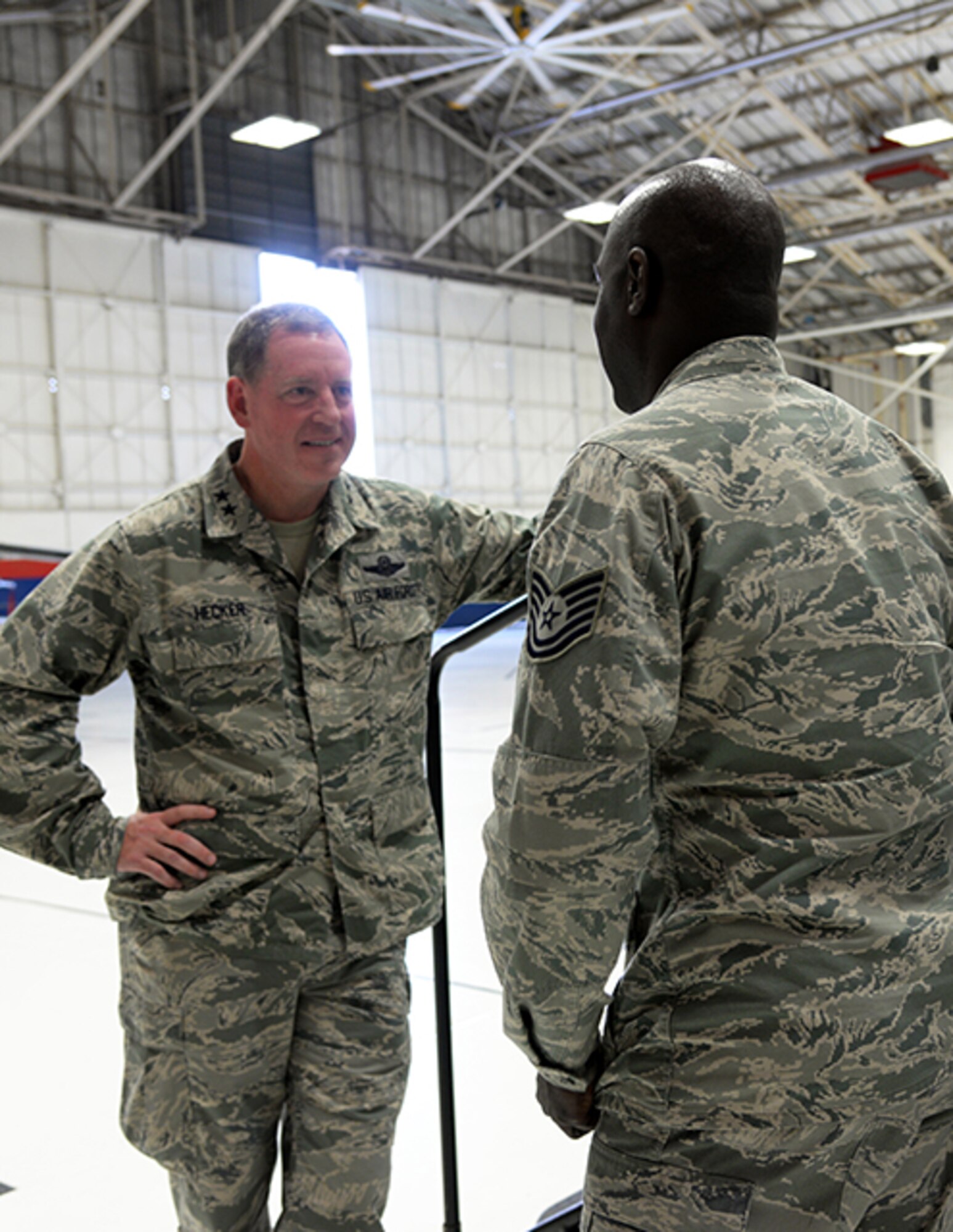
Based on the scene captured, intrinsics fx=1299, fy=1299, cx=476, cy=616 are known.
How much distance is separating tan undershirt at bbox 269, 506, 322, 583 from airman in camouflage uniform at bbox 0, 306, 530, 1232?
34 millimetres

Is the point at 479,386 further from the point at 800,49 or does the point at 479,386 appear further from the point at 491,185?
the point at 800,49

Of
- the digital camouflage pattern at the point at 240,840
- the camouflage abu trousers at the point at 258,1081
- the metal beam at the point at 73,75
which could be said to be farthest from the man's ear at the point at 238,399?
the metal beam at the point at 73,75

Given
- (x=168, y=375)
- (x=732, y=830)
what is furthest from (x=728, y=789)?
(x=168, y=375)

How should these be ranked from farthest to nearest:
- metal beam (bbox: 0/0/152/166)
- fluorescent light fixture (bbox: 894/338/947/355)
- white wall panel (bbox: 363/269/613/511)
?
fluorescent light fixture (bbox: 894/338/947/355) → white wall panel (bbox: 363/269/613/511) → metal beam (bbox: 0/0/152/166)

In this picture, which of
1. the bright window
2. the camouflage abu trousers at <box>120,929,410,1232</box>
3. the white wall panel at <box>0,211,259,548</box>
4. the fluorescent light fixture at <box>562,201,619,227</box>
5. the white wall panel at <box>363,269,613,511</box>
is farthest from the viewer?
the white wall panel at <box>363,269,613,511</box>

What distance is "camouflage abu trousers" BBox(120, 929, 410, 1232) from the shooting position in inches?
82.7

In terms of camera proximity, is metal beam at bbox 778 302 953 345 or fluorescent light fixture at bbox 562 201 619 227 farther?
metal beam at bbox 778 302 953 345

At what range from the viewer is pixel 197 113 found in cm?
1661

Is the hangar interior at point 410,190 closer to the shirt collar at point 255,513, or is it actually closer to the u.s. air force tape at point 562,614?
the shirt collar at point 255,513

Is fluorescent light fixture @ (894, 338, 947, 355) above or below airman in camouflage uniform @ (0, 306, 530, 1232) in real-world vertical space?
above

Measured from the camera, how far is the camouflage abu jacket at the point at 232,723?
2115mm

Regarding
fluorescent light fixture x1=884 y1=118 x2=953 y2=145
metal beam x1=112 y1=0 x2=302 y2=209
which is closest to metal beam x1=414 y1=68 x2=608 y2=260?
metal beam x1=112 y1=0 x2=302 y2=209

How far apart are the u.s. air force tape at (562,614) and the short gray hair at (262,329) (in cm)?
113

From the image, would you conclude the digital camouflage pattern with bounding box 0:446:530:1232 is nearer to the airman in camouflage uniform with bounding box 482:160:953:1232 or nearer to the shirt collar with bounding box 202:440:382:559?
the shirt collar with bounding box 202:440:382:559
